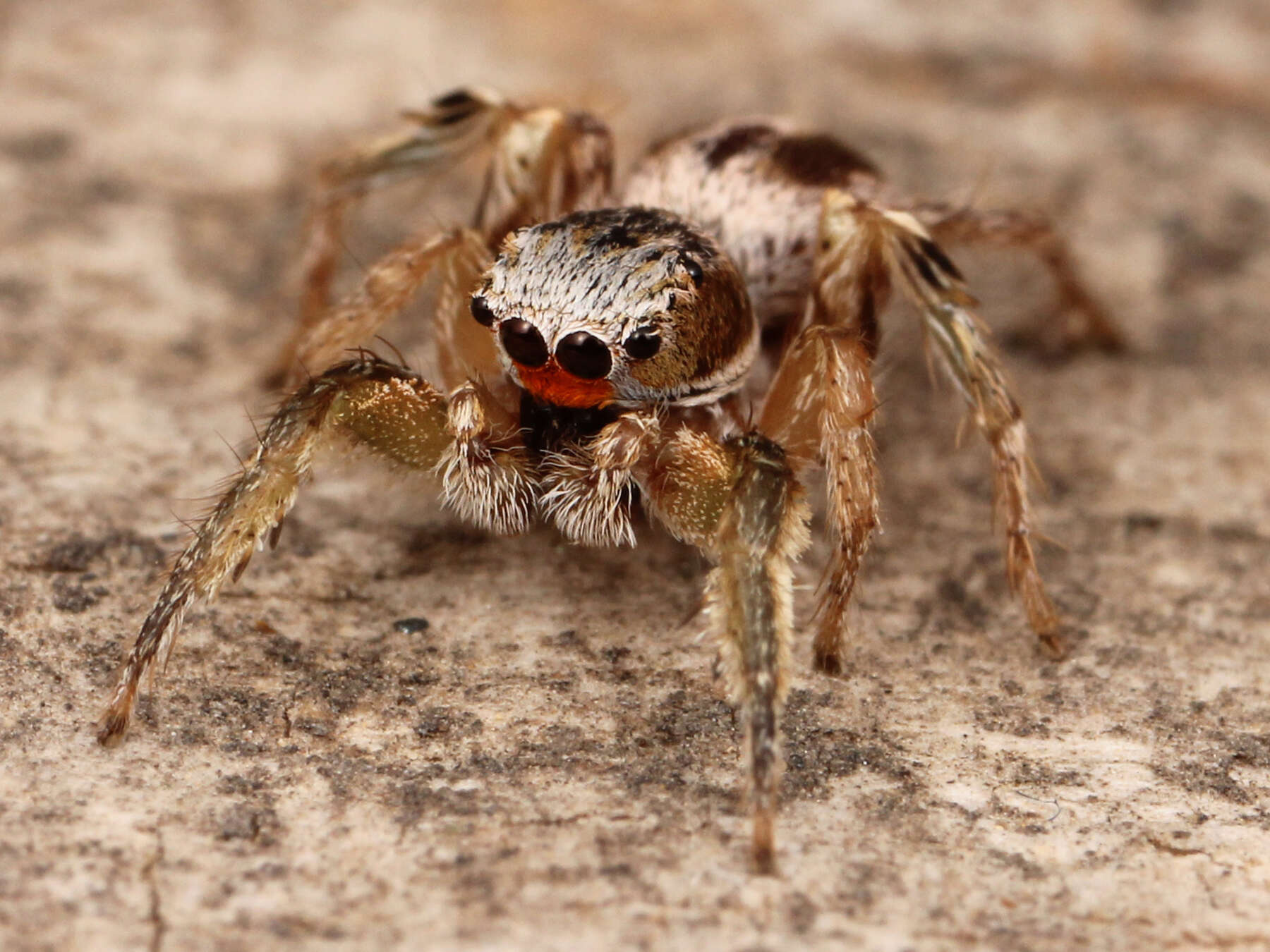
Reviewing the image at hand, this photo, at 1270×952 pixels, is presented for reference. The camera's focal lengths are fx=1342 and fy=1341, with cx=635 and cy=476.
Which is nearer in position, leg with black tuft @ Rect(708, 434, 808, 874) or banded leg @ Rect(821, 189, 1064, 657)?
leg with black tuft @ Rect(708, 434, 808, 874)

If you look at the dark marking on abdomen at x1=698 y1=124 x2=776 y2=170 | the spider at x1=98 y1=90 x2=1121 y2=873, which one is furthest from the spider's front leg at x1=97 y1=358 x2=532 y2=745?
the dark marking on abdomen at x1=698 y1=124 x2=776 y2=170

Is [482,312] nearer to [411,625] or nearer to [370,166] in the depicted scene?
[411,625]

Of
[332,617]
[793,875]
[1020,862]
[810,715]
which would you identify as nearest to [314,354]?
[332,617]

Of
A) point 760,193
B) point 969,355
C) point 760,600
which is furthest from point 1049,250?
point 760,600

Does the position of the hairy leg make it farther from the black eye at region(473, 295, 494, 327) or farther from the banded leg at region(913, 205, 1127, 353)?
the banded leg at region(913, 205, 1127, 353)

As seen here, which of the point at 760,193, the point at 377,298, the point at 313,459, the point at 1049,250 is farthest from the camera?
the point at 1049,250

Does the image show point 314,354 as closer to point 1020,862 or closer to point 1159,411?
point 1020,862

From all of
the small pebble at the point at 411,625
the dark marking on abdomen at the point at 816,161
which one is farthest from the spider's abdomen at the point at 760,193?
the small pebble at the point at 411,625
